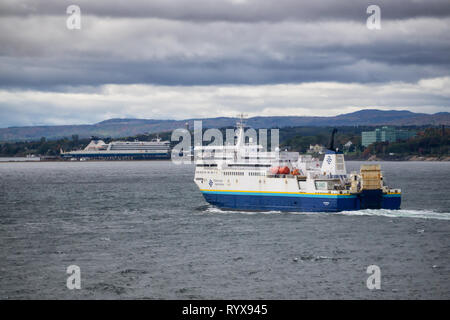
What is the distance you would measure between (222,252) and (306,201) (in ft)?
67.2

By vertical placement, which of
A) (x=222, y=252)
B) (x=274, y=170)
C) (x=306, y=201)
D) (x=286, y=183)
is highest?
(x=274, y=170)

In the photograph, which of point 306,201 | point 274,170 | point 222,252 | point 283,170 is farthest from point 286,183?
point 222,252

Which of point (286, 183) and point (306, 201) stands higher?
point (286, 183)

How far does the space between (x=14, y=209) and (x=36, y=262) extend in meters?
35.1

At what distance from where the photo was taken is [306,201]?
6450 cm

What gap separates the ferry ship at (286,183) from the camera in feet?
209

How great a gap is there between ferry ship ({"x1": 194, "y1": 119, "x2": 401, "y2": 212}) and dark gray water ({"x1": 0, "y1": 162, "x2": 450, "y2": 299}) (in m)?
1.34

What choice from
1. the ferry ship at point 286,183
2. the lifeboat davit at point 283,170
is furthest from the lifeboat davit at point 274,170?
the lifeboat davit at point 283,170

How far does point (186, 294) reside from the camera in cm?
3500

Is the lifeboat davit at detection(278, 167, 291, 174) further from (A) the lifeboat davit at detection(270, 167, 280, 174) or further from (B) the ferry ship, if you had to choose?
(A) the lifeboat davit at detection(270, 167, 280, 174)

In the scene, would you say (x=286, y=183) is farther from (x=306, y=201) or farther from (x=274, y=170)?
(x=306, y=201)

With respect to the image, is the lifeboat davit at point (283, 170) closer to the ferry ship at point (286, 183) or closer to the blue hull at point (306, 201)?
the ferry ship at point (286, 183)

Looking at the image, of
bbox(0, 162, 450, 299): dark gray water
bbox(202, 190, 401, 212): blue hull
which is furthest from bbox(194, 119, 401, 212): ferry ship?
bbox(0, 162, 450, 299): dark gray water

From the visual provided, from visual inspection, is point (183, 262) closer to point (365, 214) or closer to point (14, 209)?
point (365, 214)
